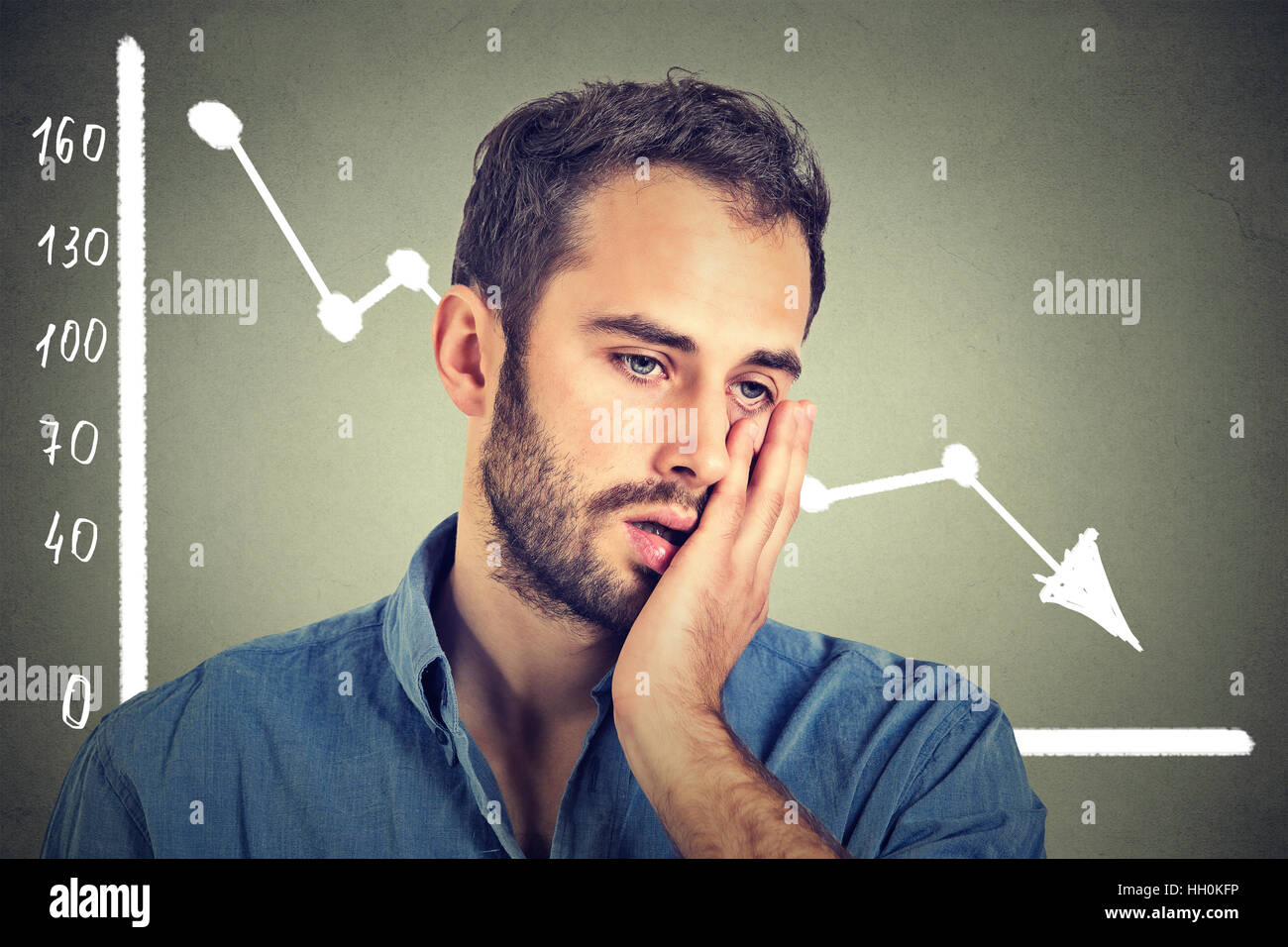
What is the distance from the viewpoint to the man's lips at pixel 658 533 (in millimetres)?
1713

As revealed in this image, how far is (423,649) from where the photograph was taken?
1686 mm

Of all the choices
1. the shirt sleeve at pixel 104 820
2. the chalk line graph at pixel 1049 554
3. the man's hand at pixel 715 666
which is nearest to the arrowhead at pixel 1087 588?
the chalk line graph at pixel 1049 554

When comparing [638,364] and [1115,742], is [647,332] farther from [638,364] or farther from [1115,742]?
[1115,742]

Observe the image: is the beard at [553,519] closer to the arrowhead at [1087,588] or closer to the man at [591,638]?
the man at [591,638]

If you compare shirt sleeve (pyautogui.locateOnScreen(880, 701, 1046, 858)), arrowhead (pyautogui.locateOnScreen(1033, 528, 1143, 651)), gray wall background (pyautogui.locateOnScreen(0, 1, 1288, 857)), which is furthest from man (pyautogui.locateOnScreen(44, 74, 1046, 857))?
arrowhead (pyautogui.locateOnScreen(1033, 528, 1143, 651))

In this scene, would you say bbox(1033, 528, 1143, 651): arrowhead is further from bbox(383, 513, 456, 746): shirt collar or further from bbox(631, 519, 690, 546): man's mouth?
bbox(383, 513, 456, 746): shirt collar

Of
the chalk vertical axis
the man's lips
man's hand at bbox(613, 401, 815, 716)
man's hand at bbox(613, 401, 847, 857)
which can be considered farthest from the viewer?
the chalk vertical axis

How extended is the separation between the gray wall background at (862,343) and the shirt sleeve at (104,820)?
0.38m

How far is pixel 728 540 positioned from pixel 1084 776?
1091 mm

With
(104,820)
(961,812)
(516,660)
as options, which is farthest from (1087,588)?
(104,820)

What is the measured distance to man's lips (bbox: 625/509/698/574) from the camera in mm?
1713

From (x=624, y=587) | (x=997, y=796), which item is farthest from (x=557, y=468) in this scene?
(x=997, y=796)

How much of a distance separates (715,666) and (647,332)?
61 centimetres

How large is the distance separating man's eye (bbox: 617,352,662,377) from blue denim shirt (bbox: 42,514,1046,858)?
1.87ft
